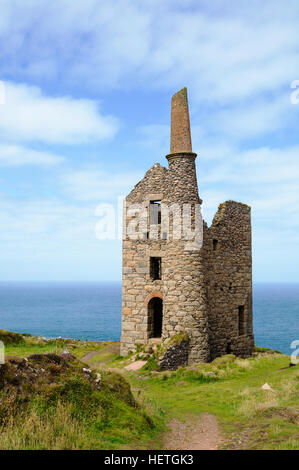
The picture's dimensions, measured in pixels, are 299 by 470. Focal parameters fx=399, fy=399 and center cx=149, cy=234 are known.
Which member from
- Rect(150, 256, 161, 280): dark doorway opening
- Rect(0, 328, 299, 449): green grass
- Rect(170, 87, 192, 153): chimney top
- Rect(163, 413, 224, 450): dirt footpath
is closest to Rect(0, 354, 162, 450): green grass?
Rect(0, 328, 299, 449): green grass

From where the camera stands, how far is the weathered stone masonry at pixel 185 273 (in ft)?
58.7

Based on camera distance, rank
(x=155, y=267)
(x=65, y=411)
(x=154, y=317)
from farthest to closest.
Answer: (x=155, y=267)
(x=154, y=317)
(x=65, y=411)

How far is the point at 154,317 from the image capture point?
21.1 meters

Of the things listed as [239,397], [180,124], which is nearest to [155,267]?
[180,124]

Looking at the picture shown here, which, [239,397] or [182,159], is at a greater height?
[182,159]

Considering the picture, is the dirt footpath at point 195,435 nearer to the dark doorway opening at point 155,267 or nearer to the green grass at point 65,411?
the green grass at point 65,411

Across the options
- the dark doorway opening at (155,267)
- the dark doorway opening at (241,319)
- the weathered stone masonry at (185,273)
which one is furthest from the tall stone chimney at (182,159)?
the dark doorway opening at (241,319)

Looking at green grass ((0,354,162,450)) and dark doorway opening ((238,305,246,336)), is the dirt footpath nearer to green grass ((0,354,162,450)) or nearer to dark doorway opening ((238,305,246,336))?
green grass ((0,354,162,450))

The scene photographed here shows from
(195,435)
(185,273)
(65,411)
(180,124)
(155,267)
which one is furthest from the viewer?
(155,267)

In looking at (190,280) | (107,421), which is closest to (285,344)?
(190,280)

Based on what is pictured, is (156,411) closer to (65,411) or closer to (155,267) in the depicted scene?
(65,411)

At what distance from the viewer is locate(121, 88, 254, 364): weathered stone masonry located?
17906 millimetres

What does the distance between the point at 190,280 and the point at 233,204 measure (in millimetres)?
6615

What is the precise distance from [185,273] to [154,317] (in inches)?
169
